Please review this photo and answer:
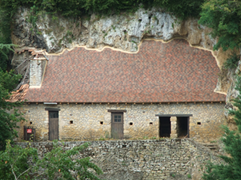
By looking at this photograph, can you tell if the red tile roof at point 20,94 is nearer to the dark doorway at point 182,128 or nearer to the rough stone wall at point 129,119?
the rough stone wall at point 129,119

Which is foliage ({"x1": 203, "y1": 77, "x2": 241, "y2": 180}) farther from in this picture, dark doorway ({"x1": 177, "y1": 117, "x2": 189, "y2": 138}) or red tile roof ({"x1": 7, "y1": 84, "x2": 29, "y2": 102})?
red tile roof ({"x1": 7, "y1": 84, "x2": 29, "y2": 102})

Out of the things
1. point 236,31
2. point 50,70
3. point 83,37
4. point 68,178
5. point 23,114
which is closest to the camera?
point 68,178

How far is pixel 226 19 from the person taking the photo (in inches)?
958

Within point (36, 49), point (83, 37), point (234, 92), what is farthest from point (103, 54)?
Result: point (234, 92)

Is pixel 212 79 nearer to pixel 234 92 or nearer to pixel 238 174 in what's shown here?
pixel 234 92

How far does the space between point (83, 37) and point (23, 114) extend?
8.68 metres

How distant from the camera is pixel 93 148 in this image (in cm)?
2488

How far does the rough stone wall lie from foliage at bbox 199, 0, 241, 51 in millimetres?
4562

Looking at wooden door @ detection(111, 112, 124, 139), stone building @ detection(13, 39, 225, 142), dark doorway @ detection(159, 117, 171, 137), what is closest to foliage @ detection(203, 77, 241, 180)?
stone building @ detection(13, 39, 225, 142)

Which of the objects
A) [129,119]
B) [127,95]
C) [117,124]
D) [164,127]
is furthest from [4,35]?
[164,127]

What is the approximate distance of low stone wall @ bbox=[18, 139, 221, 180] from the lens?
24.6m

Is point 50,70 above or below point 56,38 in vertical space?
below

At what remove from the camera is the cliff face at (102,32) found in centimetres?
3036

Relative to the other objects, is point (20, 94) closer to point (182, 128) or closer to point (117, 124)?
point (117, 124)
